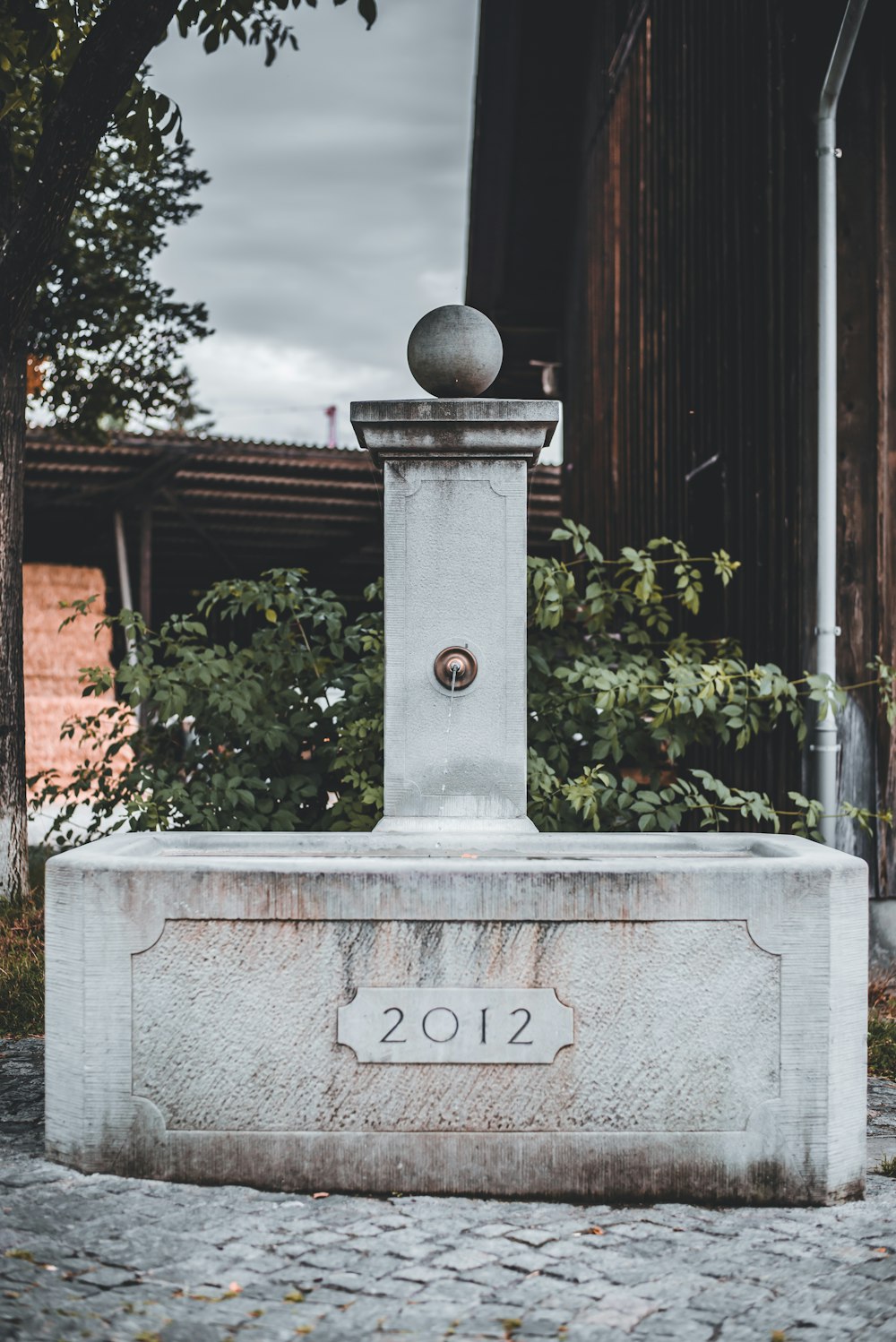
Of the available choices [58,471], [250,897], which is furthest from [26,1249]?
[58,471]

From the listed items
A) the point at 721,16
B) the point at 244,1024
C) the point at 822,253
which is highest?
the point at 721,16

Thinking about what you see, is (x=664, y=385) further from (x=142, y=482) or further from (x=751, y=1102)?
(x=142, y=482)

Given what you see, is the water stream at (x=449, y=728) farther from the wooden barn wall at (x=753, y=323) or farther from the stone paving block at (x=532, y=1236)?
the wooden barn wall at (x=753, y=323)

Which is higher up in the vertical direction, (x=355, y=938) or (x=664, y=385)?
(x=664, y=385)

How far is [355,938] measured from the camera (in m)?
3.21

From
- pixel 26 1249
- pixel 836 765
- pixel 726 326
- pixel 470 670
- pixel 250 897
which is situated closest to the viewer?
pixel 26 1249

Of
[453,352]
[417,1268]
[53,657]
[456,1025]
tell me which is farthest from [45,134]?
[53,657]

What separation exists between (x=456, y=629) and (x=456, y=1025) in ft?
5.05

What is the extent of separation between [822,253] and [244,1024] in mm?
4056

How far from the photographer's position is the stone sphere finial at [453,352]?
435cm

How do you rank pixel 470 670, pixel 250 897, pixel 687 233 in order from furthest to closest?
1. pixel 687 233
2. pixel 470 670
3. pixel 250 897

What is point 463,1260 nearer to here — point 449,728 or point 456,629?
point 449,728

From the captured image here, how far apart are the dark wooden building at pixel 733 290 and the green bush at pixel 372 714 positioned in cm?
41

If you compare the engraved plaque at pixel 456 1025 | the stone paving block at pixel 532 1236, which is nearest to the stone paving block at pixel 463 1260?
the stone paving block at pixel 532 1236
